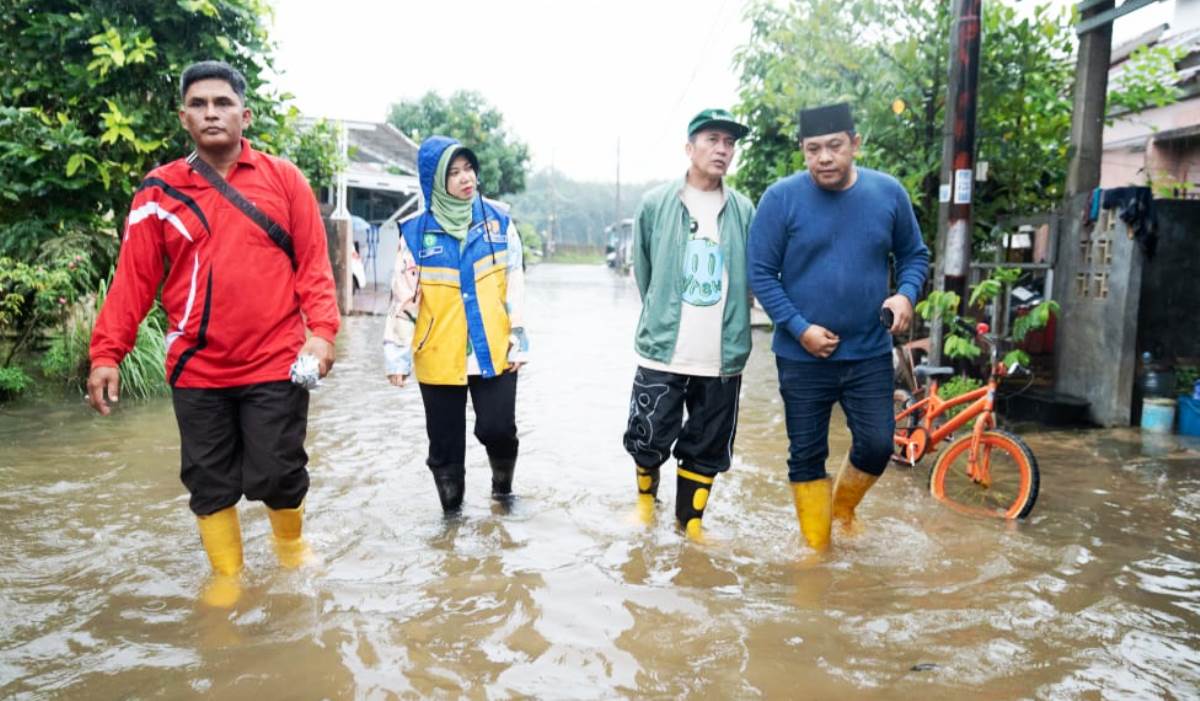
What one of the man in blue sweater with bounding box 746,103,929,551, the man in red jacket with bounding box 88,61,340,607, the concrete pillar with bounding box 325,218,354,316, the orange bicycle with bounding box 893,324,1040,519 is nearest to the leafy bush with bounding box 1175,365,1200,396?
the orange bicycle with bounding box 893,324,1040,519

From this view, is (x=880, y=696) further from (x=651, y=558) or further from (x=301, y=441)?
(x=301, y=441)

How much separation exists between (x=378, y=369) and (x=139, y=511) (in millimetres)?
5306

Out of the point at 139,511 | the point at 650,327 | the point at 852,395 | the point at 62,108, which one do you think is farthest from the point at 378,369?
the point at 852,395

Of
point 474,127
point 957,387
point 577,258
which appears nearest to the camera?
point 957,387

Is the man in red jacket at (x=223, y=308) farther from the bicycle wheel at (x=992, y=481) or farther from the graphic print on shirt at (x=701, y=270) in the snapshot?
the bicycle wheel at (x=992, y=481)

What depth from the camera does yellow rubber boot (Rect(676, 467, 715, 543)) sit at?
4.23 m

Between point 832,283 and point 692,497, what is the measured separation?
119cm

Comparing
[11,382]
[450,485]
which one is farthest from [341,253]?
[450,485]

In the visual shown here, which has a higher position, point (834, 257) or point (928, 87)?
point (928, 87)

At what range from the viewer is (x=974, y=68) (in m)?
6.24

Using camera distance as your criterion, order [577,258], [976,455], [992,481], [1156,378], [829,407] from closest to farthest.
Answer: [829,407], [976,455], [992,481], [1156,378], [577,258]

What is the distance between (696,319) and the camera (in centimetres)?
412

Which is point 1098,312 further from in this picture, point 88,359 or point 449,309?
point 88,359

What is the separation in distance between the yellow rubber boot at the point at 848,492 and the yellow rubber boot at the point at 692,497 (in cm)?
60
